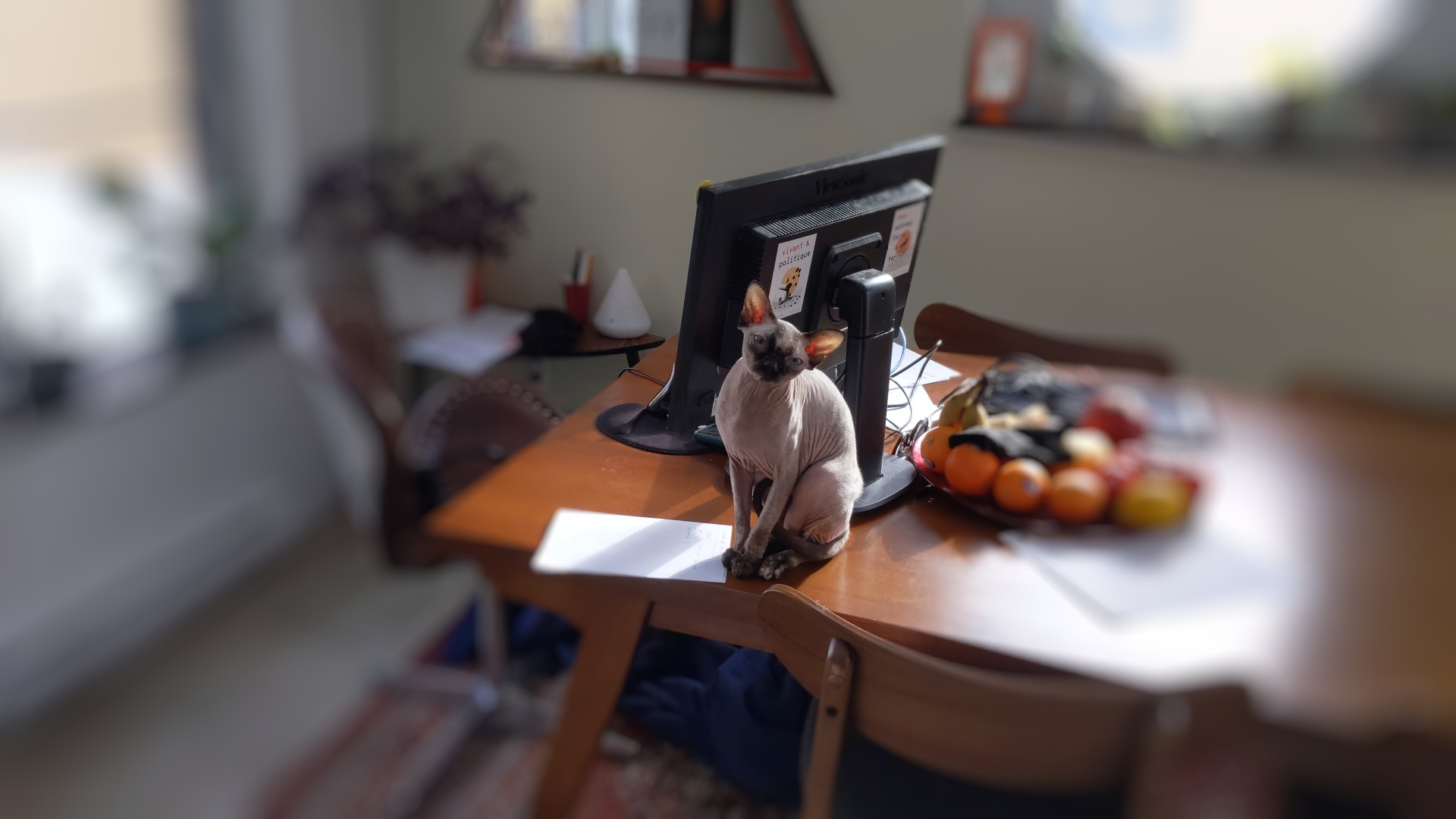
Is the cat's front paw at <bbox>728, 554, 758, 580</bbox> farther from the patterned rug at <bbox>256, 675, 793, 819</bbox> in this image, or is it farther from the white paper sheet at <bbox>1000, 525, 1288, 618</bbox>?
the patterned rug at <bbox>256, 675, 793, 819</bbox>

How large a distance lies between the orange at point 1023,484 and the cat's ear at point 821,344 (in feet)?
0.47

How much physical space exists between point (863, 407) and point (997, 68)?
254mm

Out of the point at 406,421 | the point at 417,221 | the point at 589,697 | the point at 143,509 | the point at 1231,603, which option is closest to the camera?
the point at 1231,603

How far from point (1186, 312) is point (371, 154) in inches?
44.4

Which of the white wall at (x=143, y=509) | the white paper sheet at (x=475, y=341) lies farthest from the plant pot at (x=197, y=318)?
the white paper sheet at (x=475, y=341)

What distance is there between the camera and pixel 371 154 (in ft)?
4.29

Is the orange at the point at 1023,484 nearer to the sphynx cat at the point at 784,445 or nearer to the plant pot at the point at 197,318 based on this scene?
the sphynx cat at the point at 784,445

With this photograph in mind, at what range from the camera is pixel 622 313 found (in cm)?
63

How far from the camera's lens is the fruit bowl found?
57 centimetres

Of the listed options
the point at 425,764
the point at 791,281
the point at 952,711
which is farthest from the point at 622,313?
the point at 425,764

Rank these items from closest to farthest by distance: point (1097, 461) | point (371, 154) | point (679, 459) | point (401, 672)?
1. point (1097, 461)
2. point (679, 459)
3. point (371, 154)
4. point (401, 672)

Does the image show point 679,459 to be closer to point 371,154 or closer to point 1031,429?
point 1031,429

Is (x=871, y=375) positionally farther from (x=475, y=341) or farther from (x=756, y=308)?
(x=475, y=341)

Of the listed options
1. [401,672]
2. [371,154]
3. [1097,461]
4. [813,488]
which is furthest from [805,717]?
[401,672]
